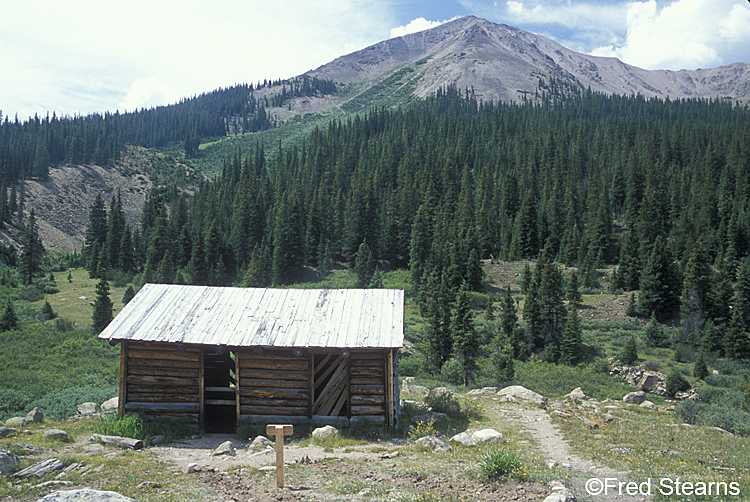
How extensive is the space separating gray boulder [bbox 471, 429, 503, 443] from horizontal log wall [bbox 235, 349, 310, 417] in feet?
18.5

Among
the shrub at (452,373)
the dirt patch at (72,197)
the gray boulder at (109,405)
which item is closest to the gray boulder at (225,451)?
the gray boulder at (109,405)

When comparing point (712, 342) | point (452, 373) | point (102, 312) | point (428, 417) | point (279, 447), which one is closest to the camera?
point (279, 447)

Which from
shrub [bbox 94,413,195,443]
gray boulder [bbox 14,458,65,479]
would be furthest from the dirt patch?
gray boulder [bbox 14,458,65,479]

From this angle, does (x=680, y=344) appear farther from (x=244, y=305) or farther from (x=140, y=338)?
(x=140, y=338)

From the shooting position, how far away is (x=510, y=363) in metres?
34.2

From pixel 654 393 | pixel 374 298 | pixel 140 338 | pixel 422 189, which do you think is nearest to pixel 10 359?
pixel 140 338

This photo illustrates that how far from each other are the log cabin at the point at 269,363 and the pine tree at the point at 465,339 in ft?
58.0

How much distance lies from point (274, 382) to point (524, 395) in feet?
42.7

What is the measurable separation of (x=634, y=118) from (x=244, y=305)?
577 feet

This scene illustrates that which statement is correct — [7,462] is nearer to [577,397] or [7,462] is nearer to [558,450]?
[558,450]

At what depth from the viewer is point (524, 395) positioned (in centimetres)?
2202

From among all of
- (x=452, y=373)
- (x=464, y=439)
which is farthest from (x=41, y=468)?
(x=452, y=373)

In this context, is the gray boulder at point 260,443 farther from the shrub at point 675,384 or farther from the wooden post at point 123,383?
the shrub at point 675,384

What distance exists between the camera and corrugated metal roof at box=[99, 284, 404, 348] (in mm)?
14734
